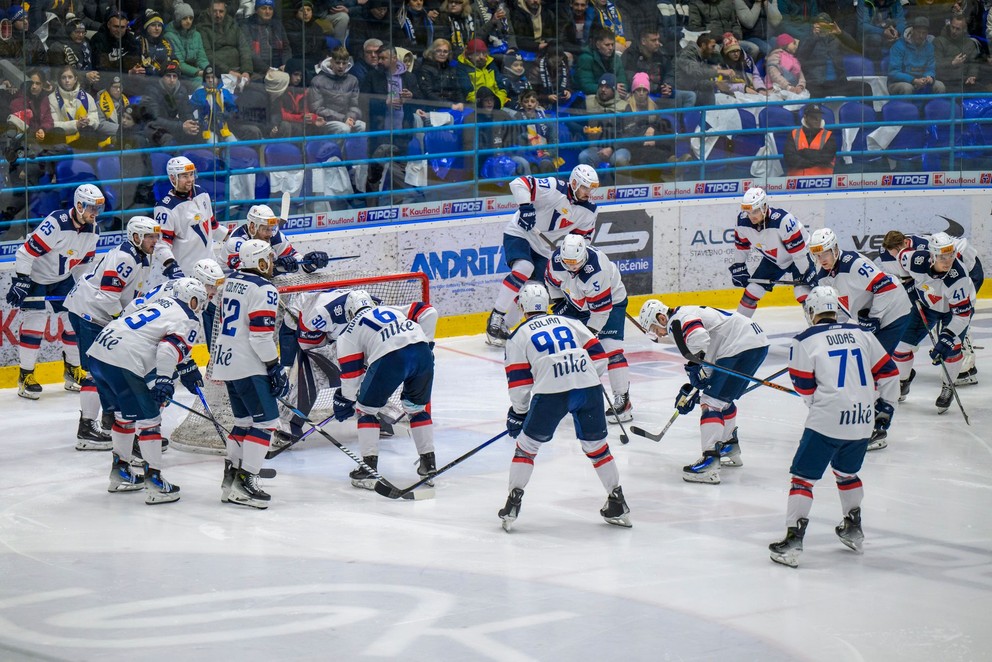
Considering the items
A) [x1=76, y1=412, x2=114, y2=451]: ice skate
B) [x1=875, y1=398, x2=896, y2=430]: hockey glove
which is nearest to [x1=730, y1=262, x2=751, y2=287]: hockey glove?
[x1=875, y1=398, x2=896, y2=430]: hockey glove

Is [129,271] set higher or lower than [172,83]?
lower

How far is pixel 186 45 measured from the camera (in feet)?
32.2

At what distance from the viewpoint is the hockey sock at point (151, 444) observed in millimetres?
6391

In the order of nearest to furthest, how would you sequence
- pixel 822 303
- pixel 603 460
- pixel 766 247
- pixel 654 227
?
1. pixel 822 303
2. pixel 603 460
3. pixel 766 247
4. pixel 654 227

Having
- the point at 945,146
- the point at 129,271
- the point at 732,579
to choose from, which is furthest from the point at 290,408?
the point at 945,146

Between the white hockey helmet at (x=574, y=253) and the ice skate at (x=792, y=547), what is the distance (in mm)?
2513

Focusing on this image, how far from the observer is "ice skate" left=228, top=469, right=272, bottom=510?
6.46 metres

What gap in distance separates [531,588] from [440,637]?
63 cm

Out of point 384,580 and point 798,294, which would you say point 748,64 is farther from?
point 384,580

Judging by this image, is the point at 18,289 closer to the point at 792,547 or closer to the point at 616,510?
the point at 616,510

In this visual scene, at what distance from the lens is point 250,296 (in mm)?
6316

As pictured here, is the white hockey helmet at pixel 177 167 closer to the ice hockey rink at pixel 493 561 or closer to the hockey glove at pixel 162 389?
the ice hockey rink at pixel 493 561

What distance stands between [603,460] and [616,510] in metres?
0.26

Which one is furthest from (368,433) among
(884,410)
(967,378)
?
(967,378)
